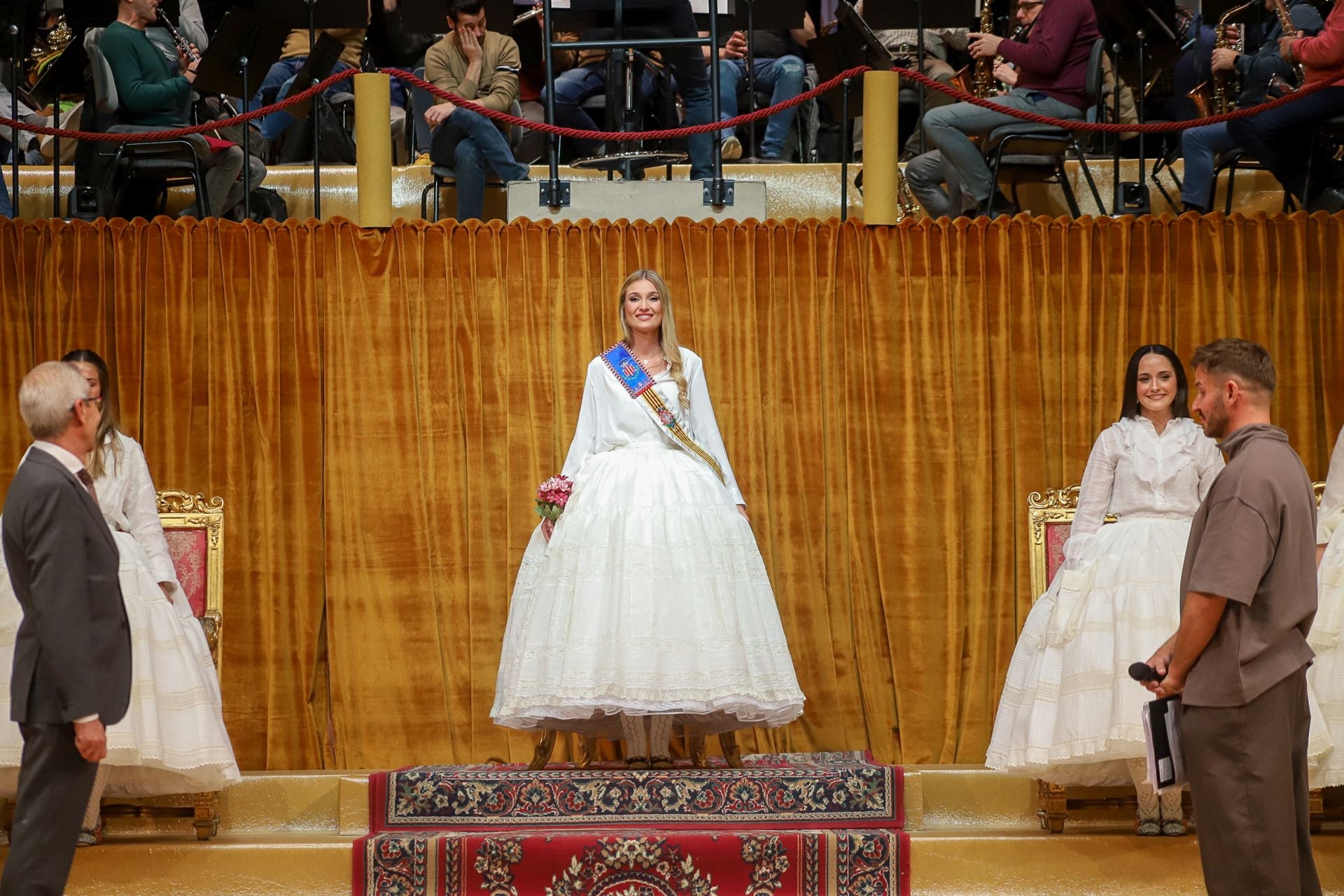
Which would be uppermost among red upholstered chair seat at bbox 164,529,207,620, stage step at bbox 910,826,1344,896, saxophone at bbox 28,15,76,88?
saxophone at bbox 28,15,76,88

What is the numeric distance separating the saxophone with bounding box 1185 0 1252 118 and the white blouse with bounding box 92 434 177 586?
17.3 feet

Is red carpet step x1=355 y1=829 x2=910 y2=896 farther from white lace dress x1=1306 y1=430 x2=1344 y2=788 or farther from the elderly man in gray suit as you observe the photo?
the elderly man in gray suit

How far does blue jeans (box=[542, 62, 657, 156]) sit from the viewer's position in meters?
8.34

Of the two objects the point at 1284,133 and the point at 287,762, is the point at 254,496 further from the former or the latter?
the point at 1284,133

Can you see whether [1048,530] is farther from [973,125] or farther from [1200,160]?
[1200,160]

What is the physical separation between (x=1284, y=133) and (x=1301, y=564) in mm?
3457

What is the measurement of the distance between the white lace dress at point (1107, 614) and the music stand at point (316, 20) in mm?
3250

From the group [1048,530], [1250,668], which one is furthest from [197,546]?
[1250,668]

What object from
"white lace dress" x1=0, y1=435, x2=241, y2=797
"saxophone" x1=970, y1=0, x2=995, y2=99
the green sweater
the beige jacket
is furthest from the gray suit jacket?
"saxophone" x1=970, y1=0, x2=995, y2=99

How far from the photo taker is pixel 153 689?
4.94 metres

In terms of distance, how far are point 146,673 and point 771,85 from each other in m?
4.95

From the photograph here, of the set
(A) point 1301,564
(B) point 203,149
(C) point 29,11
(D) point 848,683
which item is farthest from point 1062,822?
(C) point 29,11

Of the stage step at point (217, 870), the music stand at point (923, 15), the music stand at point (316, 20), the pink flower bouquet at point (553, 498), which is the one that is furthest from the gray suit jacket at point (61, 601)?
the music stand at point (923, 15)

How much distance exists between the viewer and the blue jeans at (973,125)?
6.95 meters
